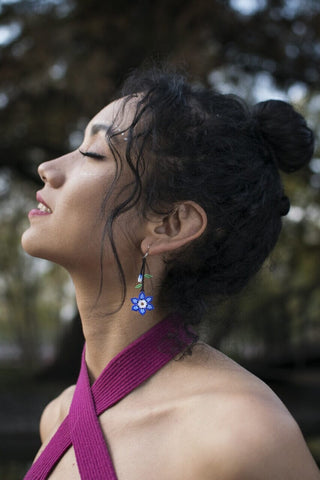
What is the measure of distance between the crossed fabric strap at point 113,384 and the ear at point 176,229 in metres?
0.18

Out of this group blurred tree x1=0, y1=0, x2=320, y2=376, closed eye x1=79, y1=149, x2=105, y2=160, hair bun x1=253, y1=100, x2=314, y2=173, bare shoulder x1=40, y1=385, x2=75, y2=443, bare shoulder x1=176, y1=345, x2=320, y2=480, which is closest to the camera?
bare shoulder x1=176, y1=345, x2=320, y2=480

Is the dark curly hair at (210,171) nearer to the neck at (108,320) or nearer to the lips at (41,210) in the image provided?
the neck at (108,320)

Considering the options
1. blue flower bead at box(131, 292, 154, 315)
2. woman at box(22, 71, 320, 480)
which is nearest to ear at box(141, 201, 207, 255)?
woman at box(22, 71, 320, 480)

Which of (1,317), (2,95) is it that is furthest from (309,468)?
(1,317)

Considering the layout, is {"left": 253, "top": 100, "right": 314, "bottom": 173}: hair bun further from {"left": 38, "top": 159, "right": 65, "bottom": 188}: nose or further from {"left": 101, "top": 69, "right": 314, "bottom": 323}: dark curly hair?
{"left": 38, "top": 159, "right": 65, "bottom": 188}: nose

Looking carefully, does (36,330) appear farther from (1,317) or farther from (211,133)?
(211,133)

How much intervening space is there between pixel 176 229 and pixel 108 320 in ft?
0.91

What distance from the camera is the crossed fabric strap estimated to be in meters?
1.28

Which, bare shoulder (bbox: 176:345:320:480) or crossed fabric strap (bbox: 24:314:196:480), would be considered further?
crossed fabric strap (bbox: 24:314:196:480)

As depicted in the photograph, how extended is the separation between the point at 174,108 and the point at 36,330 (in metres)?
7.47

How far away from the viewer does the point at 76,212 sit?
132 centimetres

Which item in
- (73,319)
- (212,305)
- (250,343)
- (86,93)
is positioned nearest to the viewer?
(212,305)

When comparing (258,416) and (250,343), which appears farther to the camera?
(250,343)

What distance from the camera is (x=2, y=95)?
214 inches
